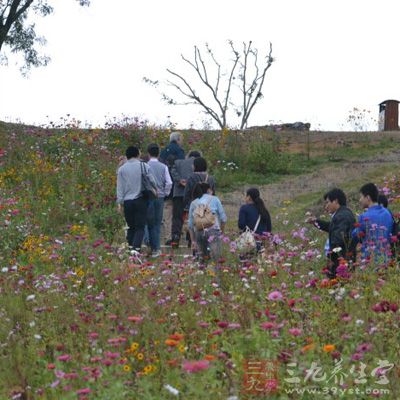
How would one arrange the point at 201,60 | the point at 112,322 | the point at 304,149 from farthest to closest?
the point at 201,60 < the point at 304,149 < the point at 112,322

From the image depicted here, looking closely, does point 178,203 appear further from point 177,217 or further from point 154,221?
point 154,221

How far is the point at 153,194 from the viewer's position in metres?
10.5

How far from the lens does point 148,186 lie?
1045cm

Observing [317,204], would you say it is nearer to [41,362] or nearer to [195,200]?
[195,200]

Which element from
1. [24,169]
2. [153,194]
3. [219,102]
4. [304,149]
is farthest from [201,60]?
[153,194]

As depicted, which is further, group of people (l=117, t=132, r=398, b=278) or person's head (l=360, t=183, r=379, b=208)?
person's head (l=360, t=183, r=379, b=208)

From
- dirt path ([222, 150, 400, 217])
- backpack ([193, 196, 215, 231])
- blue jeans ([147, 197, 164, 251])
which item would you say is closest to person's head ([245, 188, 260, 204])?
backpack ([193, 196, 215, 231])

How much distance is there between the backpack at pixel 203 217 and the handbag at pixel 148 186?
1419 mm

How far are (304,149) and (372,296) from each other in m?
16.2

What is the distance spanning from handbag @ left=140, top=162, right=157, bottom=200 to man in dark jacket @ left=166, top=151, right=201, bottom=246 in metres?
1.58

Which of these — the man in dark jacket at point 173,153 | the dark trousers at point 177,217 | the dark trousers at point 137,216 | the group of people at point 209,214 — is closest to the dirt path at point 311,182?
the man in dark jacket at point 173,153

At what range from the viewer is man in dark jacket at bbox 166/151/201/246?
1212 cm

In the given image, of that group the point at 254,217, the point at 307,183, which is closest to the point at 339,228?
the point at 254,217

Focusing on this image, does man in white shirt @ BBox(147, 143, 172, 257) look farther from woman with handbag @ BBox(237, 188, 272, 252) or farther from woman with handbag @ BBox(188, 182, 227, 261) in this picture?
woman with handbag @ BBox(237, 188, 272, 252)
